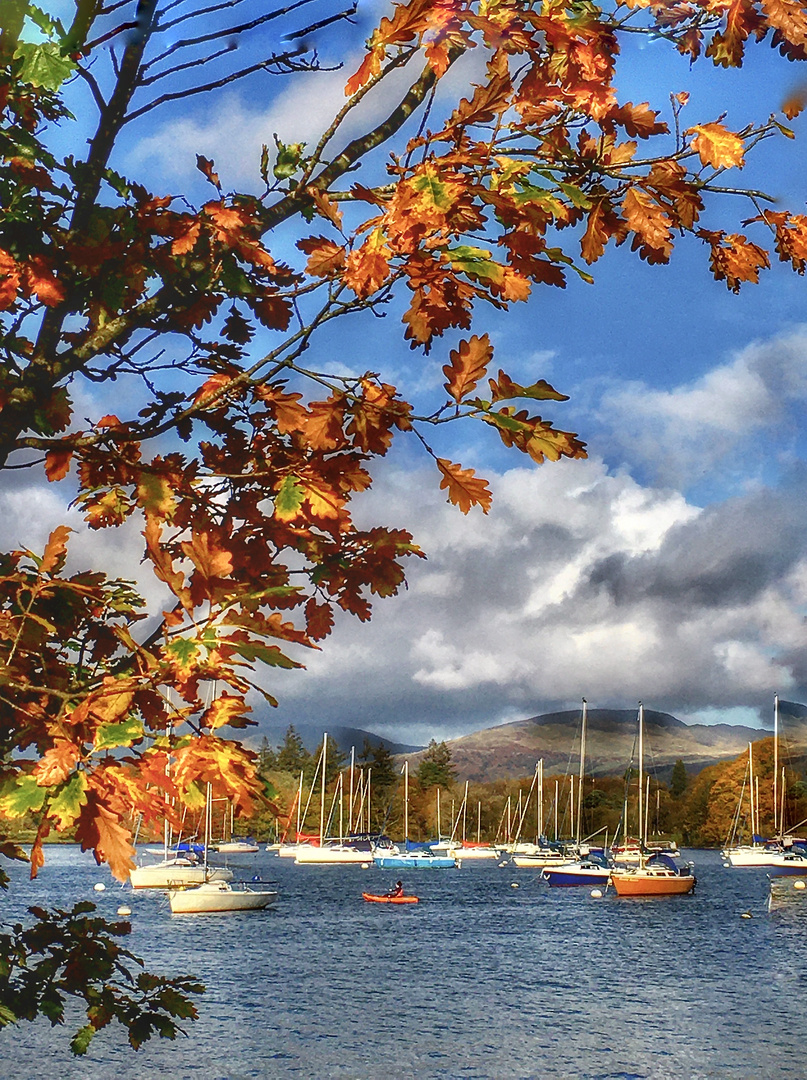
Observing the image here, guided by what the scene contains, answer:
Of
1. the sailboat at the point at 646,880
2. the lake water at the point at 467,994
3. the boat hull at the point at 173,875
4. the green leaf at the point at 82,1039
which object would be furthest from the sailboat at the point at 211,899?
the green leaf at the point at 82,1039

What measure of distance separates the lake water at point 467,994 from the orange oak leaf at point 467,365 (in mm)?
27591

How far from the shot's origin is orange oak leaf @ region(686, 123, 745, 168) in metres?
2.38

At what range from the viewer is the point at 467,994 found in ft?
146

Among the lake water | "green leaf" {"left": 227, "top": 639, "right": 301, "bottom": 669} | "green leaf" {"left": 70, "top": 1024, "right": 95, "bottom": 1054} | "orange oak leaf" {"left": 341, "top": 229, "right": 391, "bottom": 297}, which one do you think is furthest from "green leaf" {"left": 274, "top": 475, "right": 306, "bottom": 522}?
the lake water

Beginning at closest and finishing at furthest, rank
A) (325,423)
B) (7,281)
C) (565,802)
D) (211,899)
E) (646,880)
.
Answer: (325,423)
(7,281)
(211,899)
(646,880)
(565,802)

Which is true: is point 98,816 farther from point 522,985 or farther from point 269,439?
point 522,985

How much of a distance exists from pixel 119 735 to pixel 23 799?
0.23 meters

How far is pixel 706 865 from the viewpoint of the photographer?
476 feet

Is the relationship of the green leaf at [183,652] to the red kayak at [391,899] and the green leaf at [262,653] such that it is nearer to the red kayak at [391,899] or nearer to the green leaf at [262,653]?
the green leaf at [262,653]

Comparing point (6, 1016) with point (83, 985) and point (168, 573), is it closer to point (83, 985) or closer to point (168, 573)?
point (83, 985)

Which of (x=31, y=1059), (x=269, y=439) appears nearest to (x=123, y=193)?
(x=269, y=439)

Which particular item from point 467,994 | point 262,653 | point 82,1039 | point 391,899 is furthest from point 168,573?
point 391,899

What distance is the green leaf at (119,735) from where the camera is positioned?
237 centimetres

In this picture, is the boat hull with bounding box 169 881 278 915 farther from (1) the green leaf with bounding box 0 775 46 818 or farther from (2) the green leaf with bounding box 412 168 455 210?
(2) the green leaf with bounding box 412 168 455 210
